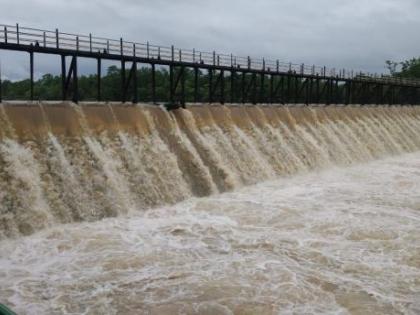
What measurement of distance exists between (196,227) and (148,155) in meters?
5.26

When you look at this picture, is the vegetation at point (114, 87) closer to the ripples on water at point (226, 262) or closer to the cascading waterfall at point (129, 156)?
the cascading waterfall at point (129, 156)

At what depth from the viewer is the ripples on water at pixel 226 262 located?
33.2 feet

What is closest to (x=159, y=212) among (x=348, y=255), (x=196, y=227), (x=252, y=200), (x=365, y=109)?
(x=196, y=227)

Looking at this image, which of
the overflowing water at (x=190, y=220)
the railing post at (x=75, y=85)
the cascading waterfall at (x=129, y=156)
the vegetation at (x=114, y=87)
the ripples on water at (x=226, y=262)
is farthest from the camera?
the vegetation at (x=114, y=87)

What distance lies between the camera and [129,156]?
1903 centimetres

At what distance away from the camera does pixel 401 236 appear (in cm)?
1452

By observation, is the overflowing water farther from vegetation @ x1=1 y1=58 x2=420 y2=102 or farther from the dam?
vegetation @ x1=1 y1=58 x2=420 y2=102

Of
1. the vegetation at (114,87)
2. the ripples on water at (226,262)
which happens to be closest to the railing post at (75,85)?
the ripples on water at (226,262)

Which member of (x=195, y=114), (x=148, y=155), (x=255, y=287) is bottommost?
(x=255, y=287)

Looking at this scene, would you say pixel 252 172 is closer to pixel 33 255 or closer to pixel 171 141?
pixel 171 141

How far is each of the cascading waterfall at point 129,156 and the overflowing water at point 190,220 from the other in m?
0.05

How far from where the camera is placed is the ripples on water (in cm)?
1012

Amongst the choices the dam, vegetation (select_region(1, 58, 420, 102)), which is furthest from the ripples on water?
vegetation (select_region(1, 58, 420, 102))

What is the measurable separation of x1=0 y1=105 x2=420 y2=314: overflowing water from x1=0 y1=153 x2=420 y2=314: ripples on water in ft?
0.15
